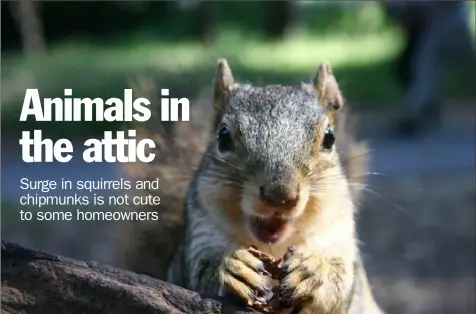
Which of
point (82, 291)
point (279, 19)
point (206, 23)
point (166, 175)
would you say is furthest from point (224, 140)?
point (206, 23)

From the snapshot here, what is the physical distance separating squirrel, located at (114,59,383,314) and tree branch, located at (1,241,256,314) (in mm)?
83

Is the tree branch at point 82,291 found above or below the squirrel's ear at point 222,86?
below

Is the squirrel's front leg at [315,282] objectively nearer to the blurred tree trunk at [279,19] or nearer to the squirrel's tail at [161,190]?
the squirrel's tail at [161,190]

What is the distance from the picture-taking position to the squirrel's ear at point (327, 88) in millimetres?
1610

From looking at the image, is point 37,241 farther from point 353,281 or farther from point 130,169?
point 353,281

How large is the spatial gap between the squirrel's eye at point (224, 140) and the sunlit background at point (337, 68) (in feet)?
4.40

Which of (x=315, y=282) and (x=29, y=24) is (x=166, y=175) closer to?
(x=315, y=282)

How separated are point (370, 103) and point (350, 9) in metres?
1.95

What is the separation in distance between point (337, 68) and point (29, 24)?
5.33ft

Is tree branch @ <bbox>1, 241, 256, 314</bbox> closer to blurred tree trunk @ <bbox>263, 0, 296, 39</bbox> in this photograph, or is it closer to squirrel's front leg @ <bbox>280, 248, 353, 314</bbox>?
squirrel's front leg @ <bbox>280, 248, 353, 314</bbox>

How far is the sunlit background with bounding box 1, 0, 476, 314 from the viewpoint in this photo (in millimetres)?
3455

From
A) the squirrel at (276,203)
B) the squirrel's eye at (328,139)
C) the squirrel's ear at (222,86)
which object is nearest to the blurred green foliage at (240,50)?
the squirrel's ear at (222,86)

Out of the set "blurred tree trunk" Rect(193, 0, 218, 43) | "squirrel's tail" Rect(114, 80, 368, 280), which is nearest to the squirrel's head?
"squirrel's tail" Rect(114, 80, 368, 280)

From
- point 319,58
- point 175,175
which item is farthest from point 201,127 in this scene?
point 319,58
